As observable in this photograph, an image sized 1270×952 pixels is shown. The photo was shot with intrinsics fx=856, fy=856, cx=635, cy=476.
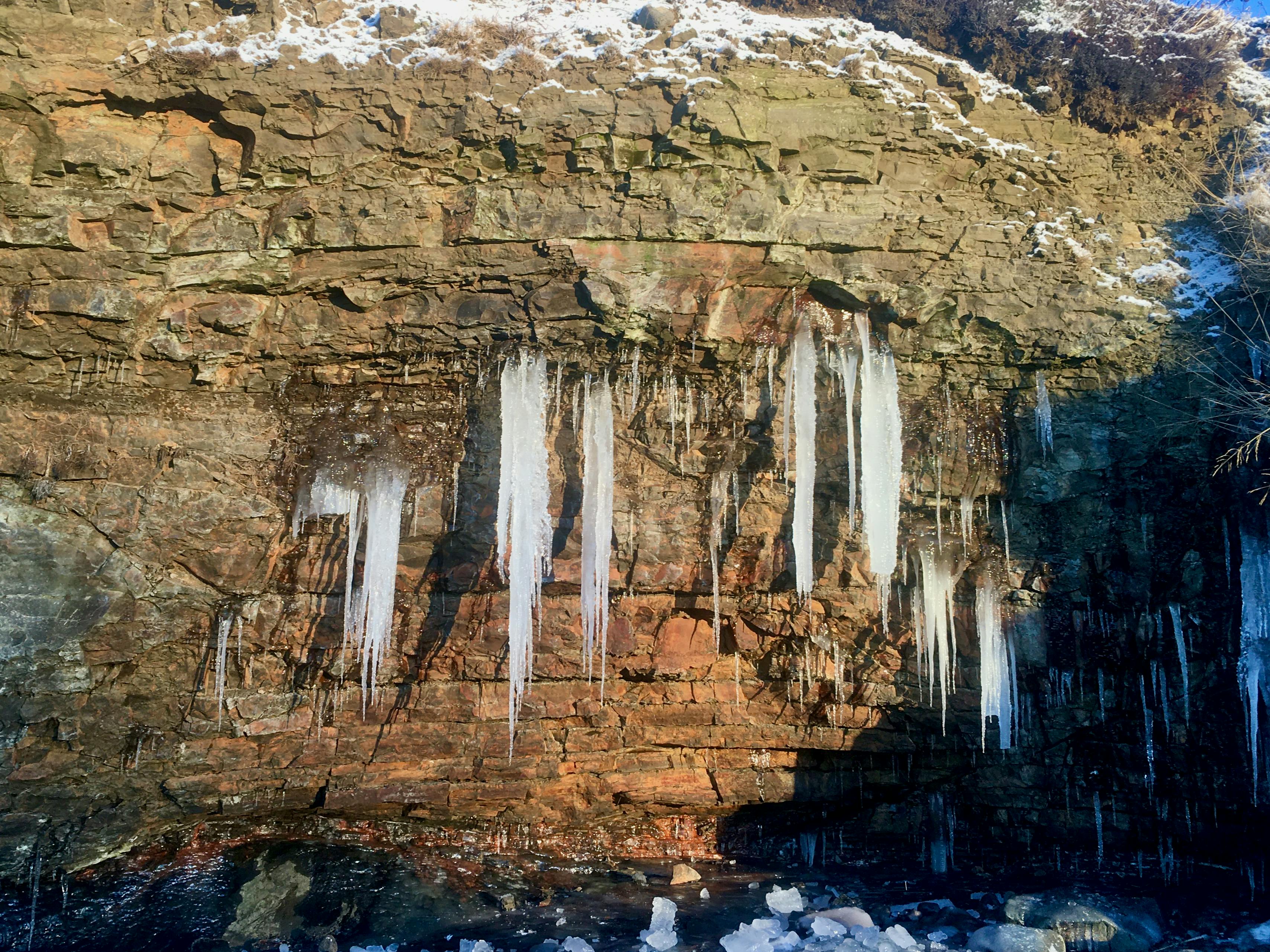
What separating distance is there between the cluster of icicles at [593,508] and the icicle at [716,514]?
2 cm

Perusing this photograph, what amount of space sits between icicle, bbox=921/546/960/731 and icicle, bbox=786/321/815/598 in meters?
2.02

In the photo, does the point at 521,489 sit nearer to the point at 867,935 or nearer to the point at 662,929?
the point at 662,929

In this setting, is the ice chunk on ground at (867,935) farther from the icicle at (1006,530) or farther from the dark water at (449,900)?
the icicle at (1006,530)

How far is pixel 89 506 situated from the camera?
10234 mm

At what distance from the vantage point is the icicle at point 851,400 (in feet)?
33.8

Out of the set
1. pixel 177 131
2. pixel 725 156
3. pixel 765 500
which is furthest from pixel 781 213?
pixel 177 131

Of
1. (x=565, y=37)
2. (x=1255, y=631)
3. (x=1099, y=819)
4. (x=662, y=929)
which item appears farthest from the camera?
(x=1099, y=819)

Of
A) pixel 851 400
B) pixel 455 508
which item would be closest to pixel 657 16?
pixel 851 400

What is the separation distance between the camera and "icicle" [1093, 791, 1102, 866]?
39.3 feet

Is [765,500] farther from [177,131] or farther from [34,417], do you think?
[34,417]

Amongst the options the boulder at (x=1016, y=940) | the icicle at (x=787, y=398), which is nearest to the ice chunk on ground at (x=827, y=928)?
the boulder at (x=1016, y=940)

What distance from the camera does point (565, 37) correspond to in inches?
387

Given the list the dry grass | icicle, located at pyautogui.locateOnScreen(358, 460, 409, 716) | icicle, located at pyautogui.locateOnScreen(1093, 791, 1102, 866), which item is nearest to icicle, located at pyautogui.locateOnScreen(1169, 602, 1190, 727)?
icicle, located at pyautogui.locateOnScreen(1093, 791, 1102, 866)

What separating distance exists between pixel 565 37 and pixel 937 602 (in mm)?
8572
